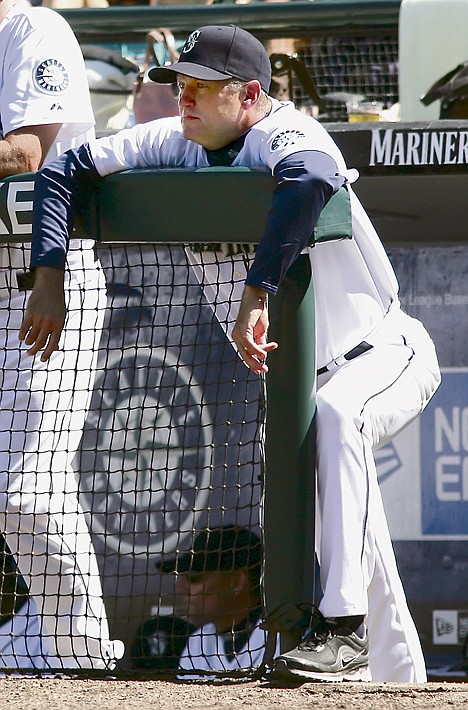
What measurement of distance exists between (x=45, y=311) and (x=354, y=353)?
2.34 feet

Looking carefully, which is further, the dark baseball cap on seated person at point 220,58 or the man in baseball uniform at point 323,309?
the dark baseball cap on seated person at point 220,58

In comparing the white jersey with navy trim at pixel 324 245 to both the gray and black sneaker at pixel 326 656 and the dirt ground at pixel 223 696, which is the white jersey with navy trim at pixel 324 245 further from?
the dirt ground at pixel 223 696

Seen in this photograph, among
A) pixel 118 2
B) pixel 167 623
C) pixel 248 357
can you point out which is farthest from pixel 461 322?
pixel 118 2

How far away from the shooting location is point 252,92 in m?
2.59

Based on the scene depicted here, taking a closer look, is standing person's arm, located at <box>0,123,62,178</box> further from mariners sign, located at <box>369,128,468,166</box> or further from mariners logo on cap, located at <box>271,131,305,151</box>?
mariners sign, located at <box>369,128,468,166</box>

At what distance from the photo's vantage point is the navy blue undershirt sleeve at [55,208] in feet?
7.90

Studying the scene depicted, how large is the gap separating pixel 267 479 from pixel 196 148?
2.70 feet

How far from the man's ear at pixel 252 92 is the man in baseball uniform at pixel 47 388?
0.53m

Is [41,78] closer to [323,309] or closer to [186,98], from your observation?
[186,98]

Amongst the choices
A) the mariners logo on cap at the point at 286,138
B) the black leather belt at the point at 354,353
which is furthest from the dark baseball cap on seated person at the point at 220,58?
the black leather belt at the point at 354,353

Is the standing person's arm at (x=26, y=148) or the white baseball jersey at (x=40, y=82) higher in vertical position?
the white baseball jersey at (x=40, y=82)

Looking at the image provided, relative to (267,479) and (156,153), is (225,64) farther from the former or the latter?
(267,479)

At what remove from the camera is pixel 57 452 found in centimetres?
286

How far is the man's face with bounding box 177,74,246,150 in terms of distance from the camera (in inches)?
100
